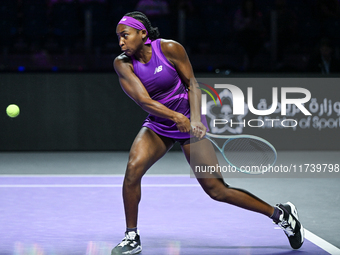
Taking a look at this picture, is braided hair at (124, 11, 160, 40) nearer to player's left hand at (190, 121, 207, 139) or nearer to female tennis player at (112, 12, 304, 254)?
female tennis player at (112, 12, 304, 254)

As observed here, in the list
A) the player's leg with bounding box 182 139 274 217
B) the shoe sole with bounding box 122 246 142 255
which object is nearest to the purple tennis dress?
the player's leg with bounding box 182 139 274 217

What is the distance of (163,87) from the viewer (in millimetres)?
3721

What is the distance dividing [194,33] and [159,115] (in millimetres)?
6445

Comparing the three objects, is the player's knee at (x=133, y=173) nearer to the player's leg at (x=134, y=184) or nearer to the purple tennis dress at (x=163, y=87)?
the player's leg at (x=134, y=184)

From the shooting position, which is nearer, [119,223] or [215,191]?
[215,191]

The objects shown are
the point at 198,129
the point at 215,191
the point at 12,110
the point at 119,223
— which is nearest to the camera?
the point at 198,129

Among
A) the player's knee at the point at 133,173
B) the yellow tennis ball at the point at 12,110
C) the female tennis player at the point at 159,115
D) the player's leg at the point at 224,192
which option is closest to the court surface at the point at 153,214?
the player's leg at the point at 224,192

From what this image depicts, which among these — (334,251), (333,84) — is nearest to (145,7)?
(333,84)

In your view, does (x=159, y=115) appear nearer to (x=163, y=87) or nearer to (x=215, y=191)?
(x=163, y=87)

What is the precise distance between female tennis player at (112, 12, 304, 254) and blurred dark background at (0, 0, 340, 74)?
514 centimetres

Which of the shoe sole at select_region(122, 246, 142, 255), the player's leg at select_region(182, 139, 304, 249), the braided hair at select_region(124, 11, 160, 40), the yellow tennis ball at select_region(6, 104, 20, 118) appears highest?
the braided hair at select_region(124, 11, 160, 40)

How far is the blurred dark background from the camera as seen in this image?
346 inches

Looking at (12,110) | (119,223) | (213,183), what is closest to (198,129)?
(213,183)

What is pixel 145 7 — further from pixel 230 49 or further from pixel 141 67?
pixel 141 67
